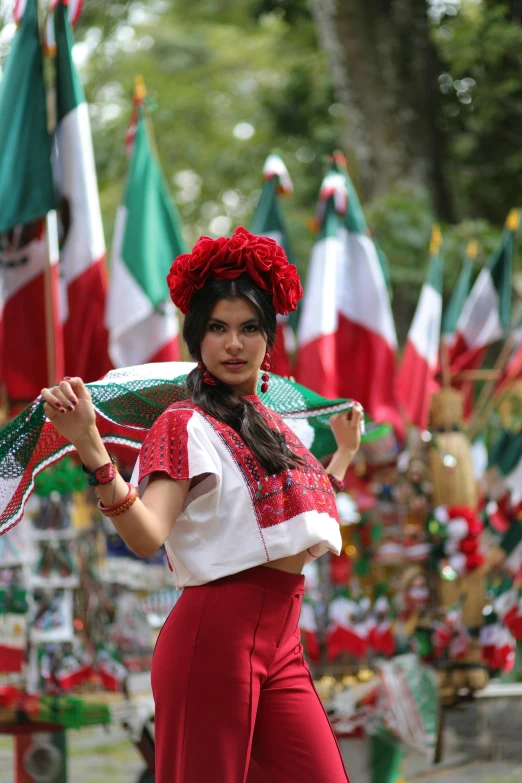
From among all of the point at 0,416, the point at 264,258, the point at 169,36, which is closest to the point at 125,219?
the point at 0,416

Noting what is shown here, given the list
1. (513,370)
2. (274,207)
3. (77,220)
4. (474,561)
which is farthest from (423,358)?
(77,220)

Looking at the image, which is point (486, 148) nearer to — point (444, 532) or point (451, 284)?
point (451, 284)

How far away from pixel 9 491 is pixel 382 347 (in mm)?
3550

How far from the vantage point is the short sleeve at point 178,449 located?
229 centimetres

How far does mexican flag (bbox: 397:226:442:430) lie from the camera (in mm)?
5973

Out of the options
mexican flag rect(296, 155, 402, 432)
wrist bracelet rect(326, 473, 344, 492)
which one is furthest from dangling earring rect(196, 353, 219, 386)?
mexican flag rect(296, 155, 402, 432)

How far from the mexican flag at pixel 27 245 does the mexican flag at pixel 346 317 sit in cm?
135

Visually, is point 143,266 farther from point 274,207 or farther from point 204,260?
point 204,260

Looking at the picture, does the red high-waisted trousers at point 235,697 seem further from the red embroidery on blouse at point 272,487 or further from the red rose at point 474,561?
the red rose at point 474,561

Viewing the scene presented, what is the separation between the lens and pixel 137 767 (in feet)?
22.8

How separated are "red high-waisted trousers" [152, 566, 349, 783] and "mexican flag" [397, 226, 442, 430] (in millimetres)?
3621

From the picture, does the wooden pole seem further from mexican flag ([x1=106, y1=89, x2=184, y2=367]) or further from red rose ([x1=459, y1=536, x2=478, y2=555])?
mexican flag ([x1=106, y1=89, x2=184, y2=367])

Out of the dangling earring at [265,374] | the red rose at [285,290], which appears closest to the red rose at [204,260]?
the red rose at [285,290]

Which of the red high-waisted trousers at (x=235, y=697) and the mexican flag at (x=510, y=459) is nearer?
the red high-waisted trousers at (x=235, y=697)
